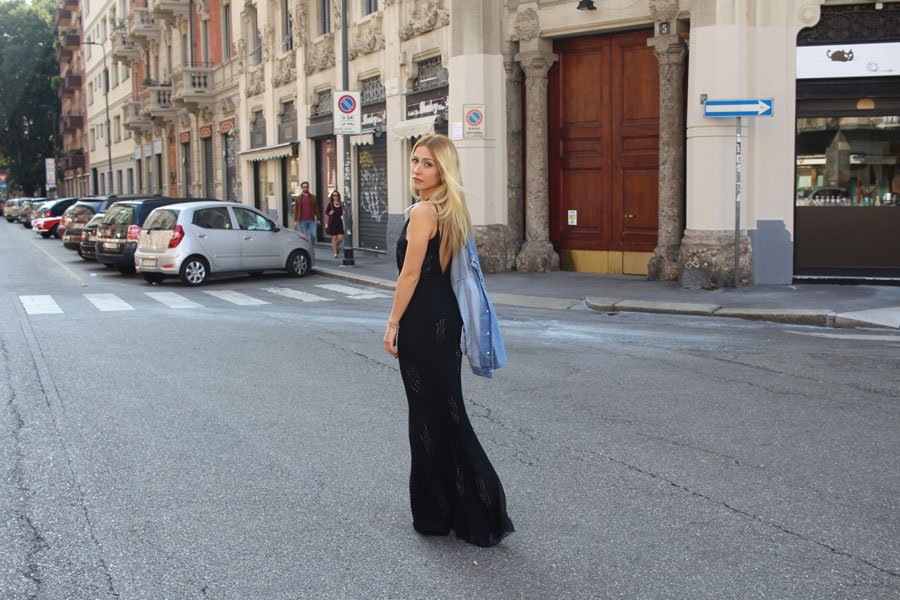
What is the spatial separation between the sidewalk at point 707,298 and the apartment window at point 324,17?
1290cm

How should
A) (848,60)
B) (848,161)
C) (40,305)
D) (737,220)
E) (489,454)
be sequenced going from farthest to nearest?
1. (848,161)
2. (848,60)
3. (737,220)
4. (40,305)
5. (489,454)

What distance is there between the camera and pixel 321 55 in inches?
1093

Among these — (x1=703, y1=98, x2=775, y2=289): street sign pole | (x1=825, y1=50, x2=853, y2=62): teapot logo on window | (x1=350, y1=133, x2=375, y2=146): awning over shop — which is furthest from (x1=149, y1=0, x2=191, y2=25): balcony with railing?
(x1=825, y1=50, x2=853, y2=62): teapot logo on window

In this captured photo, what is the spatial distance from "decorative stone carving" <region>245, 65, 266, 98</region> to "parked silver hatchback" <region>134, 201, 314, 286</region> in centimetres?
1453

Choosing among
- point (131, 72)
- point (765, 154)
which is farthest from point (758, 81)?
point (131, 72)

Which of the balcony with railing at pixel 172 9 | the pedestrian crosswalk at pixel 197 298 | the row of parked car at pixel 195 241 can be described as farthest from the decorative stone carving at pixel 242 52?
the pedestrian crosswalk at pixel 197 298

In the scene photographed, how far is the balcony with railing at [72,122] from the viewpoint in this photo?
7756 centimetres

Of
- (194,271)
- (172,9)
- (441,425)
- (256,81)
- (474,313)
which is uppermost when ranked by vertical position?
(172,9)

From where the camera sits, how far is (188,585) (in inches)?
159

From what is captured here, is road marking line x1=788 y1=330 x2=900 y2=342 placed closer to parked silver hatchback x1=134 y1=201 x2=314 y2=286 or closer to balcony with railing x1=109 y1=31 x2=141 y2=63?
parked silver hatchback x1=134 y1=201 x2=314 y2=286

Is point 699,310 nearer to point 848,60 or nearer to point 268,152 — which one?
point 848,60

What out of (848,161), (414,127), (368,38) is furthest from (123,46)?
(848,161)

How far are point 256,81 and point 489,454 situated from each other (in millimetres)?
29453

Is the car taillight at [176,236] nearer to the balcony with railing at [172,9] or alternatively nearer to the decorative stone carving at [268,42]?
the decorative stone carving at [268,42]
